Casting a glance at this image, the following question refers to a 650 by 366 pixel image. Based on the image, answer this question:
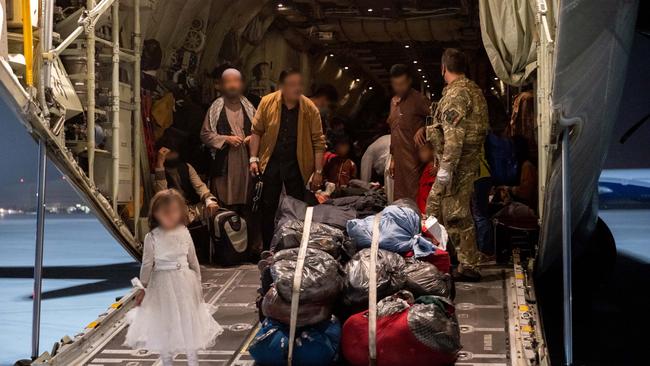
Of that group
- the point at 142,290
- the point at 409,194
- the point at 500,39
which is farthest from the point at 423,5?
the point at 142,290

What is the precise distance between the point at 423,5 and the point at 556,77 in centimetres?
730

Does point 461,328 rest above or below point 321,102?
below

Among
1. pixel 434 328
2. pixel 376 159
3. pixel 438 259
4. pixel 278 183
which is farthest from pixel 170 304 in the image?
pixel 376 159

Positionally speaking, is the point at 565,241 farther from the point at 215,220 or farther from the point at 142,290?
the point at 215,220

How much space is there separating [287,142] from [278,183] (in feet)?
1.36

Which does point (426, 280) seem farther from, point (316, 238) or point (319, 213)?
point (319, 213)

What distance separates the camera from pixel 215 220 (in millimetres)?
8789

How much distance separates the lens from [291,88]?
8.62 metres

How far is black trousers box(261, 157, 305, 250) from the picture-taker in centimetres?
872

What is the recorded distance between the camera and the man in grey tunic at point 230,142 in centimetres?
910

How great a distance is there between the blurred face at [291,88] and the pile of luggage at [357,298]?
1934mm

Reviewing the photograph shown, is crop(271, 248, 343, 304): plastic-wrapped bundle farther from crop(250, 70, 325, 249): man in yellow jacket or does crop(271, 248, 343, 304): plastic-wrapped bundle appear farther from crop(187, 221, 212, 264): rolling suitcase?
crop(187, 221, 212, 264): rolling suitcase

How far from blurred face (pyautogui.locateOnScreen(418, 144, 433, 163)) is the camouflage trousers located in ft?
2.30

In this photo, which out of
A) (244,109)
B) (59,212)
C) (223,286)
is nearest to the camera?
(223,286)
